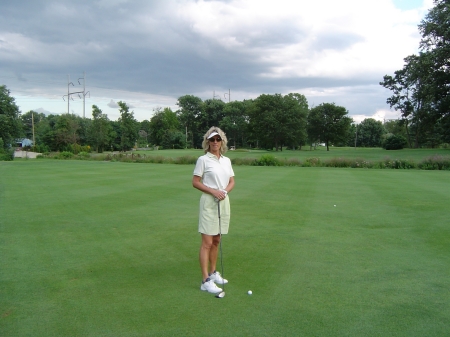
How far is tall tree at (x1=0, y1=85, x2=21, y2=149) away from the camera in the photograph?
5803cm

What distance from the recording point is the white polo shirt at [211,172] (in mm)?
4754

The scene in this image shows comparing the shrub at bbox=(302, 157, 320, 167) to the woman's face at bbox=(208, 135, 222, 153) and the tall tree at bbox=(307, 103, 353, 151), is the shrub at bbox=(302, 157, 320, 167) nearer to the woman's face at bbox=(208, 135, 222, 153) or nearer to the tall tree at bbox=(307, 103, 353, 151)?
the woman's face at bbox=(208, 135, 222, 153)

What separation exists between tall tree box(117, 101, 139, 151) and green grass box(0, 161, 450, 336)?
182 ft

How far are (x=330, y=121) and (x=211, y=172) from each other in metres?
74.9

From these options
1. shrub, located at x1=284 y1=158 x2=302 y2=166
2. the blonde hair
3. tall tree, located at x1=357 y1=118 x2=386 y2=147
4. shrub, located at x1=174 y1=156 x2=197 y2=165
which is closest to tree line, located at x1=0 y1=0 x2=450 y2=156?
tall tree, located at x1=357 y1=118 x2=386 y2=147

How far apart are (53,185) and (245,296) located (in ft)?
44.7

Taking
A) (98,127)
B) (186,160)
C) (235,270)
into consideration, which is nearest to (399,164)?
(186,160)

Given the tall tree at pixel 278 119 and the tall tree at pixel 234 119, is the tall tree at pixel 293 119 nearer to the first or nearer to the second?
the tall tree at pixel 278 119

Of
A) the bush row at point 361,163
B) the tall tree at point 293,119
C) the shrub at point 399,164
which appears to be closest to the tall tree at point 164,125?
the tall tree at point 293,119

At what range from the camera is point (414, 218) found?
9312mm

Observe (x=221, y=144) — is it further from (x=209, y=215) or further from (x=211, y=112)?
(x=211, y=112)

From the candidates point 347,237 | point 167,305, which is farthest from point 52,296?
point 347,237

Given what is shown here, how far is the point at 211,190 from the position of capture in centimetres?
470

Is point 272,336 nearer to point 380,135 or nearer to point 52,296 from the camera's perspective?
point 52,296
